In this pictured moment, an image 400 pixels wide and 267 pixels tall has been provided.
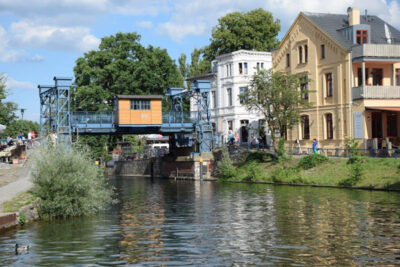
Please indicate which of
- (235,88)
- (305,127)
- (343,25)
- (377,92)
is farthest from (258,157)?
(235,88)

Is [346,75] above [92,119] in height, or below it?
above

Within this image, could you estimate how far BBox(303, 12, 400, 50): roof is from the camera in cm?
4888

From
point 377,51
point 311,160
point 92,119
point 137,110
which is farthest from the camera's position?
point 137,110

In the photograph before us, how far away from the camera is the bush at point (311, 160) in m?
41.9

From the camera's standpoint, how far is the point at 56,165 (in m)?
25.2

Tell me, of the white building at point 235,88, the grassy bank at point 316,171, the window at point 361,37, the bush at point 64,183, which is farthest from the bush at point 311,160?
the bush at point 64,183

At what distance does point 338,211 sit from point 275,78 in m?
21.5

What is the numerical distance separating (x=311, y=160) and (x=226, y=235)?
23.0 meters

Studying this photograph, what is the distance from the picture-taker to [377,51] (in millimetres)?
44500

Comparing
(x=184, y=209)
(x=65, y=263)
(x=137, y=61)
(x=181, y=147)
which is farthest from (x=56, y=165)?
(x=137, y=61)

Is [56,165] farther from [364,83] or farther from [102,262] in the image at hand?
[364,83]

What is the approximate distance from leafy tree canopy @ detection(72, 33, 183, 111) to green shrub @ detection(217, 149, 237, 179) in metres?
22.9

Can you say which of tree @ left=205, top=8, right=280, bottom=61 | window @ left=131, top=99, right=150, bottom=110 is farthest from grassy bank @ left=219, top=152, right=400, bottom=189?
tree @ left=205, top=8, right=280, bottom=61

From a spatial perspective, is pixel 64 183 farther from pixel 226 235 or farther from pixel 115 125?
pixel 115 125
